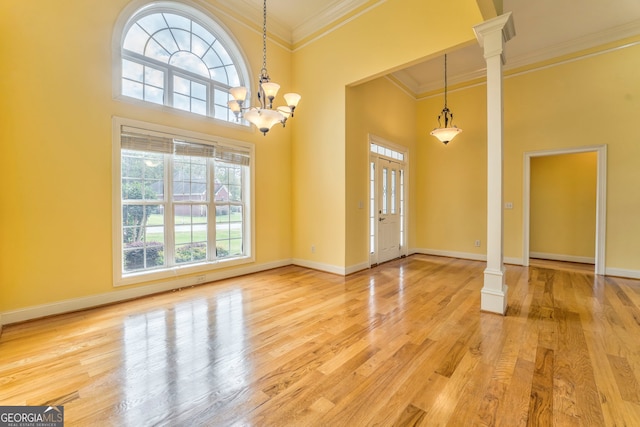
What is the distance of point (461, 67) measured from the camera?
18.1 ft

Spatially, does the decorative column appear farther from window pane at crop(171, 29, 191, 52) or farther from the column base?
window pane at crop(171, 29, 191, 52)

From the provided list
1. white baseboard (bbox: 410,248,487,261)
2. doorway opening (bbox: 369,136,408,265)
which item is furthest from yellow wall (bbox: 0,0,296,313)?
white baseboard (bbox: 410,248,487,261)

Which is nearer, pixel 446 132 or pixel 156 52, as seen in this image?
pixel 156 52

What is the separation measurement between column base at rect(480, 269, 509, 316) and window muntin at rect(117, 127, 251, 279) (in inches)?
138

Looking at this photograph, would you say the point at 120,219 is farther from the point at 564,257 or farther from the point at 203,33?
the point at 564,257

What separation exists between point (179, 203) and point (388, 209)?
3.97 meters

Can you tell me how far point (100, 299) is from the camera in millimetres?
3145

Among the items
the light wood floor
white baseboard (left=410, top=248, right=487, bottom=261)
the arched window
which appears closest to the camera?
the light wood floor

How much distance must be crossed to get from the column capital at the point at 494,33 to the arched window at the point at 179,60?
135 inches

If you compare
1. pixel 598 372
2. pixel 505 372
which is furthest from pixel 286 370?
pixel 598 372

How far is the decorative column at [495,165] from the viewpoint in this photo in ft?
9.52

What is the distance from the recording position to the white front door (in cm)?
545

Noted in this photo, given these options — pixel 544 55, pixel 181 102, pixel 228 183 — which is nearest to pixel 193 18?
pixel 181 102

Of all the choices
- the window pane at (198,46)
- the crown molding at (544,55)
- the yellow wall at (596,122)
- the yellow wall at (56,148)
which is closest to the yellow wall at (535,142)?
the yellow wall at (596,122)
